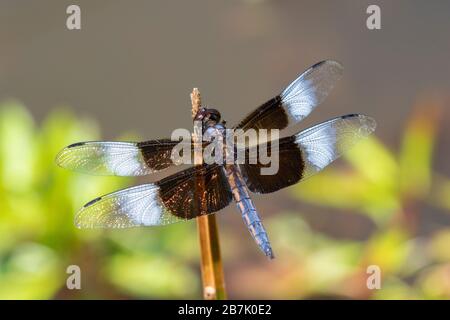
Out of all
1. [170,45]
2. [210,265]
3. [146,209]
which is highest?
[170,45]

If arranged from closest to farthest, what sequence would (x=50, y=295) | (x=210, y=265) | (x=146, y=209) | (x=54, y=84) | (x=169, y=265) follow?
(x=210, y=265)
(x=146, y=209)
(x=50, y=295)
(x=169, y=265)
(x=54, y=84)

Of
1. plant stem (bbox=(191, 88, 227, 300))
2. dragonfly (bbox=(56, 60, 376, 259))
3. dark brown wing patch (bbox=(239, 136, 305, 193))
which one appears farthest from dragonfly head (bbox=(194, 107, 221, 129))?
plant stem (bbox=(191, 88, 227, 300))

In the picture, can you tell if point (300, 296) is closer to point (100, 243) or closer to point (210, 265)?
point (100, 243)

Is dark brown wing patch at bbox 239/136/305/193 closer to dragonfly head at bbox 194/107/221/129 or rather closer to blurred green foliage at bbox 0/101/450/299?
dragonfly head at bbox 194/107/221/129

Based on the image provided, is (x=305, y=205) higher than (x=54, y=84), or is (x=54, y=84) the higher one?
(x=54, y=84)

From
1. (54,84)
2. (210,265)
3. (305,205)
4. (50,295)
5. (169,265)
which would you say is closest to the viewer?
(210,265)

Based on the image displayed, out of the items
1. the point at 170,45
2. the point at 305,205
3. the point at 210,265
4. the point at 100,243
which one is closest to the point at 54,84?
the point at 170,45

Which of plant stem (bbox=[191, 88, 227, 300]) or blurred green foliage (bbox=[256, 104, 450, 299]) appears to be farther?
blurred green foliage (bbox=[256, 104, 450, 299])
